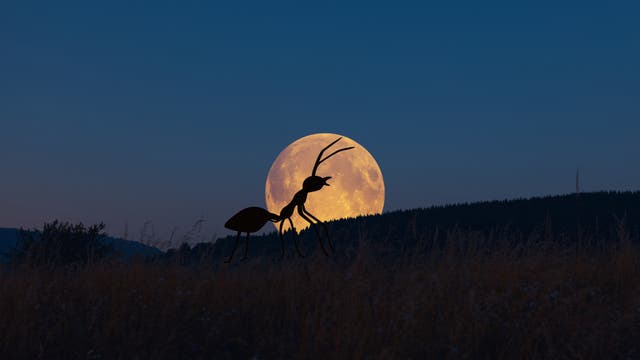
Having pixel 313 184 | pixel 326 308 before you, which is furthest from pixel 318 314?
pixel 313 184

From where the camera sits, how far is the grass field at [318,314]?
562 cm

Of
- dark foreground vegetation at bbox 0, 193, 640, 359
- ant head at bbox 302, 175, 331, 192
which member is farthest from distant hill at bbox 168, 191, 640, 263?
ant head at bbox 302, 175, 331, 192

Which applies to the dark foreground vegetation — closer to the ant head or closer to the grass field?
the grass field

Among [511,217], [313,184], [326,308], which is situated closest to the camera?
[313,184]

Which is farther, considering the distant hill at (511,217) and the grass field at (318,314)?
the distant hill at (511,217)

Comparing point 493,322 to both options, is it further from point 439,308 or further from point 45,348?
point 45,348

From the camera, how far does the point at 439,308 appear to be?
6.33 metres

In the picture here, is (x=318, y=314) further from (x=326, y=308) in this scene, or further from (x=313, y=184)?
(x=313, y=184)

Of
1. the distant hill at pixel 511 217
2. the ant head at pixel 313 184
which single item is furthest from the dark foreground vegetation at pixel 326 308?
the distant hill at pixel 511 217

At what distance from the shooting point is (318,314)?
6.19 metres

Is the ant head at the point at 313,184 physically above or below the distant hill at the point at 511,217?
below

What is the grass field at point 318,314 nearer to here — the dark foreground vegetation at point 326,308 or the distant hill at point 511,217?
the dark foreground vegetation at point 326,308

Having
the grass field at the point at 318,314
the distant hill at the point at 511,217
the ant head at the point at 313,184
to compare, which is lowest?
the grass field at the point at 318,314

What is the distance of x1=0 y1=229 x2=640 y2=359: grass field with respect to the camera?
5.62 meters
